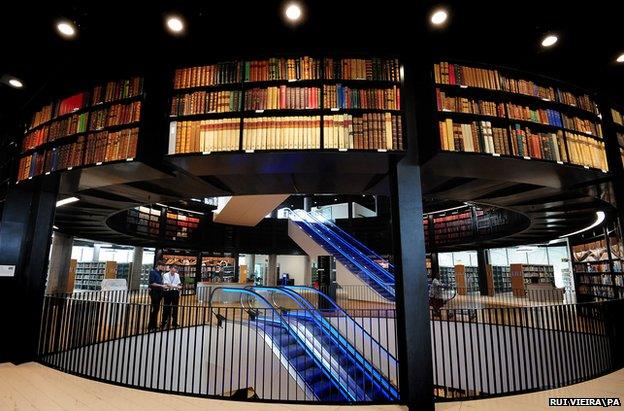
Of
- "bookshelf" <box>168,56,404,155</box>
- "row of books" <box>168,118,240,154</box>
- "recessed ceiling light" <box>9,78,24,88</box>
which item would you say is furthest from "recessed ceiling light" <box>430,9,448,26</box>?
"recessed ceiling light" <box>9,78,24,88</box>

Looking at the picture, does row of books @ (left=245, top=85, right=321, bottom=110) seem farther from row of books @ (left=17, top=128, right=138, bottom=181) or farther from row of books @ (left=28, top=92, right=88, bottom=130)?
row of books @ (left=28, top=92, right=88, bottom=130)

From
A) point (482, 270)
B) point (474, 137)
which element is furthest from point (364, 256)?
point (474, 137)

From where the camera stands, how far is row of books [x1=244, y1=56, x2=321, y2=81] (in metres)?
3.40

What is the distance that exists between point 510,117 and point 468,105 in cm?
52

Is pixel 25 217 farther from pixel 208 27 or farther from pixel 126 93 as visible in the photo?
pixel 208 27

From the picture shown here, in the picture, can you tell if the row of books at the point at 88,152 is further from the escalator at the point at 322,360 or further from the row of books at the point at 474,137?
the escalator at the point at 322,360

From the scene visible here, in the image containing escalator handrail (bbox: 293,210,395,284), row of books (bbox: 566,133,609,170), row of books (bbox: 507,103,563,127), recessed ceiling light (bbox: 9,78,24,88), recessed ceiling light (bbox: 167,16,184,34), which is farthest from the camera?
escalator handrail (bbox: 293,210,395,284)

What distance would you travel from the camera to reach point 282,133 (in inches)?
130

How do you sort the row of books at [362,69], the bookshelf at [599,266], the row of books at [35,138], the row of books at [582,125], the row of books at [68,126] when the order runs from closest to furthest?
the row of books at [362,69], the row of books at [582,125], the row of books at [68,126], the row of books at [35,138], the bookshelf at [599,266]

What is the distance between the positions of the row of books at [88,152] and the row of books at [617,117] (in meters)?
6.08

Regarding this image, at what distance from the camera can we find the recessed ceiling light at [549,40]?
3337 mm

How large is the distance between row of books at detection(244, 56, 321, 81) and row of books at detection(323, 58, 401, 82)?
0.14 meters

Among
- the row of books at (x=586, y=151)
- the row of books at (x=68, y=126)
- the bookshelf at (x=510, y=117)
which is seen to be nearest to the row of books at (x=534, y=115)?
the bookshelf at (x=510, y=117)

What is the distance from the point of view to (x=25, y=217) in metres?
4.77
